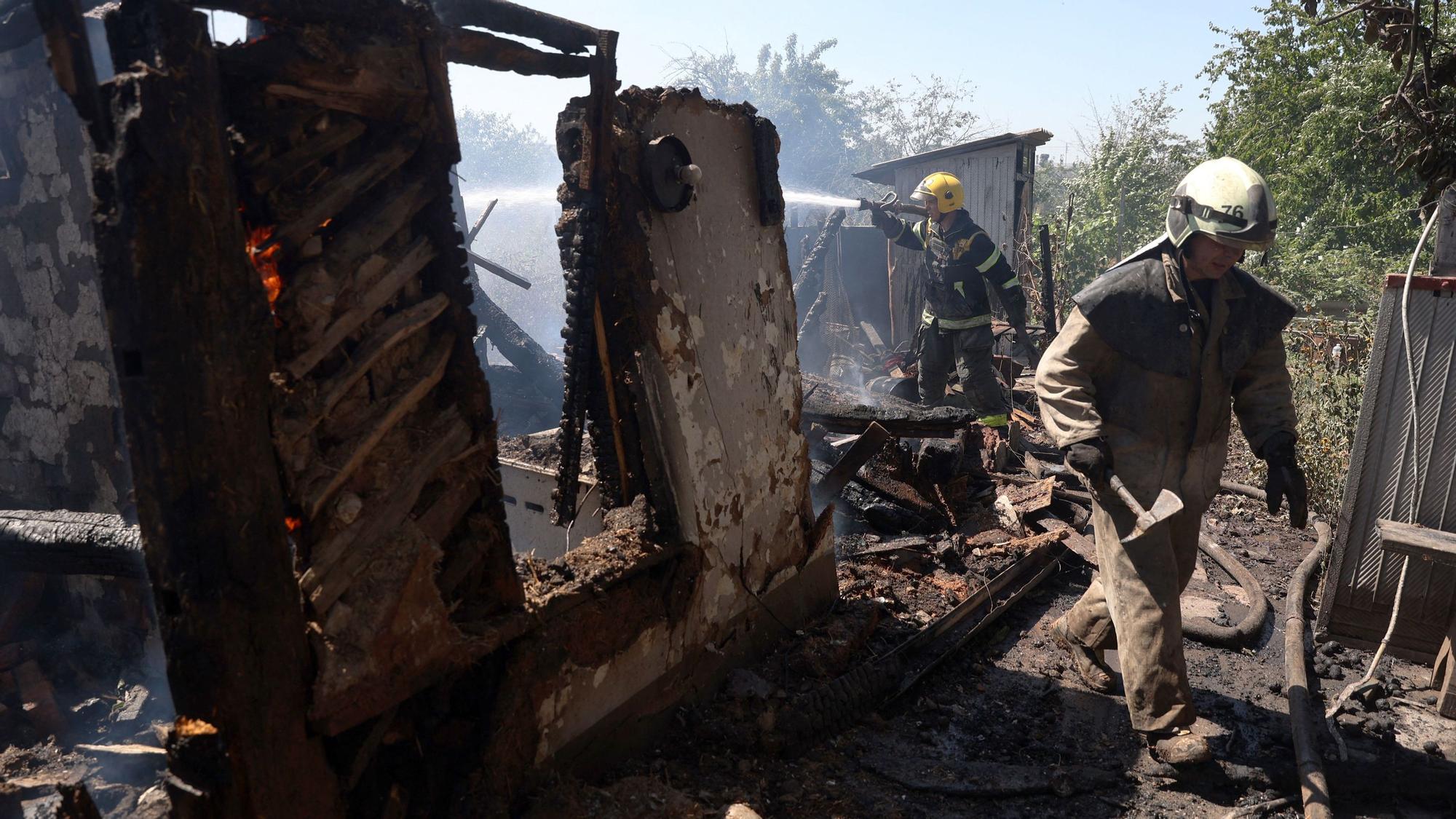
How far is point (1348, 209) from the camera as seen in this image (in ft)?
40.0


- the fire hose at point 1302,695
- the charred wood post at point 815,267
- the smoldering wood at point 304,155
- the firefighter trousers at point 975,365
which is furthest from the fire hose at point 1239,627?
the charred wood post at point 815,267

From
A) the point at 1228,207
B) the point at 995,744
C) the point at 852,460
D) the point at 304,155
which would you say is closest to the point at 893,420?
the point at 852,460

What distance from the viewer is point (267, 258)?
1.94 metres

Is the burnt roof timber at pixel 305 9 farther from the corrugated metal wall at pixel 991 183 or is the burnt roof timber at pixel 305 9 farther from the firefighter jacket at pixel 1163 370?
the corrugated metal wall at pixel 991 183

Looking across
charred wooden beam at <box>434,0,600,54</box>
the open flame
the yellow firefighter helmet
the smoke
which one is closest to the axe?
charred wooden beam at <box>434,0,600,54</box>

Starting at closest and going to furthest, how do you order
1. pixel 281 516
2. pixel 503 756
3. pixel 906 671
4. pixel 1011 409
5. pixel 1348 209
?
1. pixel 281 516
2. pixel 503 756
3. pixel 906 671
4. pixel 1011 409
5. pixel 1348 209

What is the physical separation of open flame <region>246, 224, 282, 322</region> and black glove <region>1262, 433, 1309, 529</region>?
12.6 ft

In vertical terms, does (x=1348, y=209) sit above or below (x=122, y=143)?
below

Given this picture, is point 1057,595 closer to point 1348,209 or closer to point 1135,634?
point 1135,634

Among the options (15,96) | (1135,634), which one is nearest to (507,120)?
(15,96)

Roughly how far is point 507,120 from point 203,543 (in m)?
41.3

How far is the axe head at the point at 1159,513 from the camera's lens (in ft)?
10.7

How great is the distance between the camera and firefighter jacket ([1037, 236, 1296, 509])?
11.5ft

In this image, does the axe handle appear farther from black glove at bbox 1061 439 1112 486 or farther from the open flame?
the open flame
